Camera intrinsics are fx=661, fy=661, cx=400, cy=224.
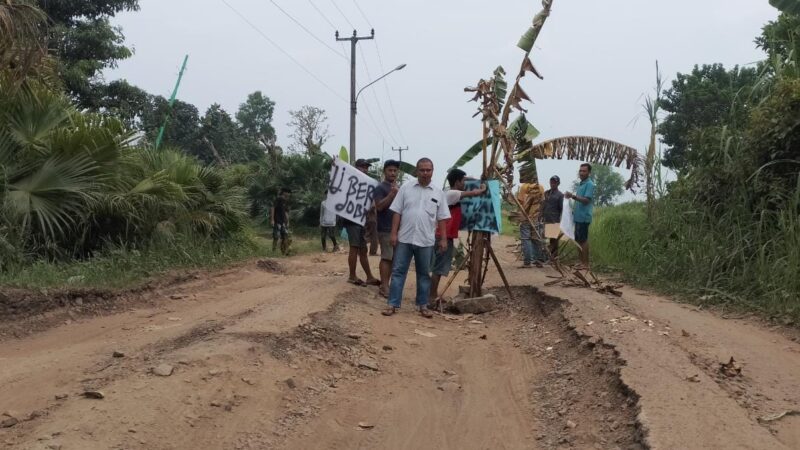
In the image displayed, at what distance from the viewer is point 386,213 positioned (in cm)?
797

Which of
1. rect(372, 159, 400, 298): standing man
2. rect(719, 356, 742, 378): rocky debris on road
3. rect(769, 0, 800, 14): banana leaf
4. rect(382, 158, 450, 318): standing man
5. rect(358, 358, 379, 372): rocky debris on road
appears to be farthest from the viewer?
rect(769, 0, 800, 14): banana leaf

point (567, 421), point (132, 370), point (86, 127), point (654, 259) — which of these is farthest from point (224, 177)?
point (567, 421)

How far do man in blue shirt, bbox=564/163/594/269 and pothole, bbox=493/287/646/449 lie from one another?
3.71m

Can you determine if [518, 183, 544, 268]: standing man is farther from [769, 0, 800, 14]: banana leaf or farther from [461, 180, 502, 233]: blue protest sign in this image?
[769, 0, 800, 14]: banana leaf

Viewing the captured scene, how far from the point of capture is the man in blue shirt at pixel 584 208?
981 centimetres

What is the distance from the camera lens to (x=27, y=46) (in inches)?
296

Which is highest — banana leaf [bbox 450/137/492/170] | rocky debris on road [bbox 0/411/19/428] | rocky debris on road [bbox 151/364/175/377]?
banana leaf [bbox 450/137/492/170]

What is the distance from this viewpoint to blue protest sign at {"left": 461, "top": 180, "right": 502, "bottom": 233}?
7.36 meters

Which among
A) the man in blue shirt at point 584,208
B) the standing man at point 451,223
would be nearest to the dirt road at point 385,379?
Result: the standing man at point 451,223

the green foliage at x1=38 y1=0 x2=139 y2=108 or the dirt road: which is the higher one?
the green foliage at x1=38 y1=0 x2=139 y2=108

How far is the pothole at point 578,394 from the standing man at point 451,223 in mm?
1360

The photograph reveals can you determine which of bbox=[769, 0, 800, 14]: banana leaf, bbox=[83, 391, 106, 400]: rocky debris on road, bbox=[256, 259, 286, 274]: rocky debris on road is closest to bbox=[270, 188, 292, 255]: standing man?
bbox=[256, 259, 286, 274]: rocky debris on road

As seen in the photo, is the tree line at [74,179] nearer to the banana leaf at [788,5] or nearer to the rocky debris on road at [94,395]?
the rocky debris on road at [94,395]

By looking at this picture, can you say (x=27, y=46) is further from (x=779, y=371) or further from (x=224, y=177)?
(x=779, y=371)
